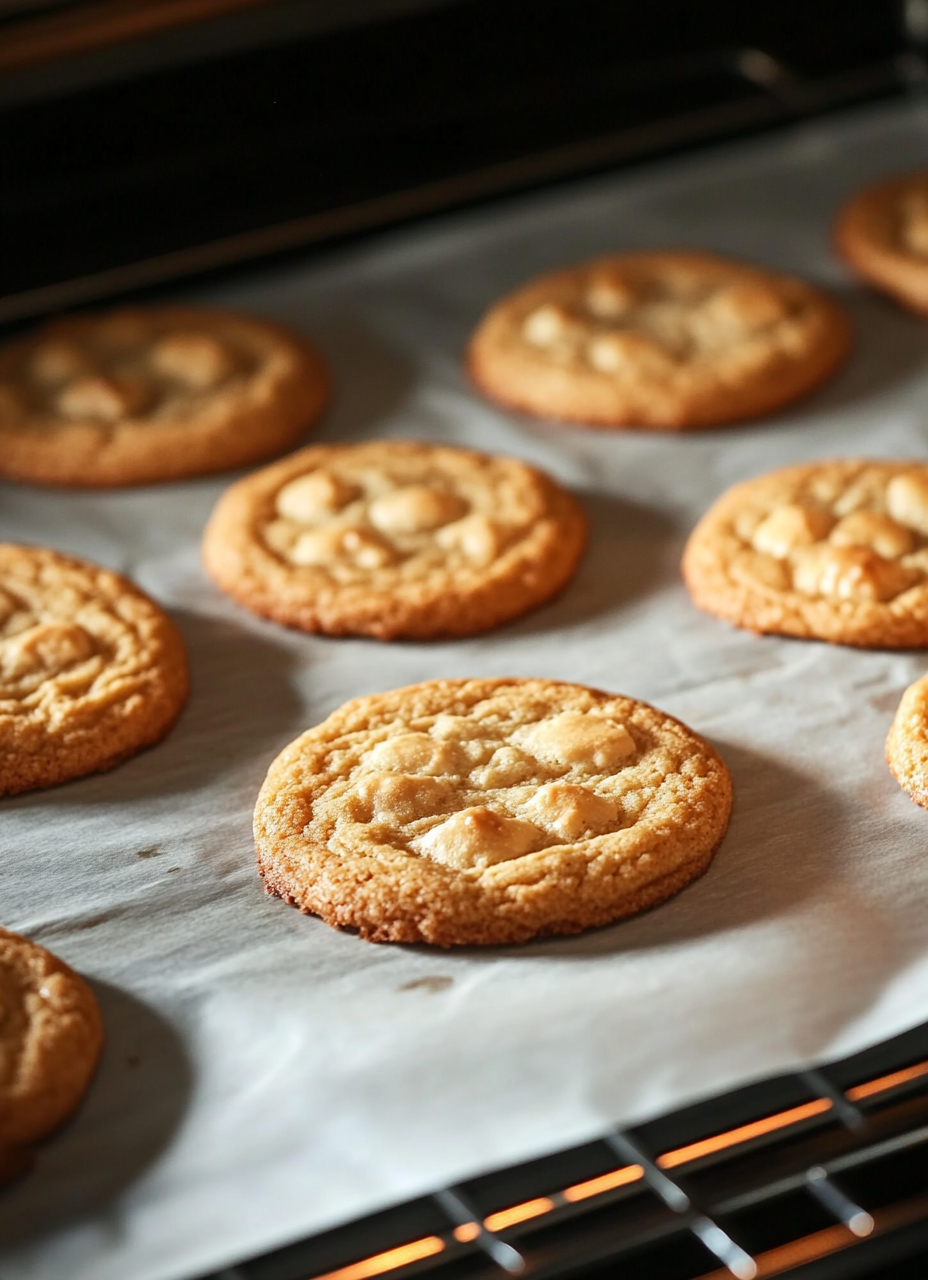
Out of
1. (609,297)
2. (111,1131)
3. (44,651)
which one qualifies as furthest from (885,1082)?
(609,297)

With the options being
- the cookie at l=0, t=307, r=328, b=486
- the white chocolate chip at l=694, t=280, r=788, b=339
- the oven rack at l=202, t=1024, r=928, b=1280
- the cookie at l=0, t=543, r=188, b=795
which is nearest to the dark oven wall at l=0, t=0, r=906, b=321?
the cookie at l=0, t=307, r=328, b=486

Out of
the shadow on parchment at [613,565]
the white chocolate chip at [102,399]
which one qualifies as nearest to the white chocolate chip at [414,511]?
the shadow on parchment at [613,565]

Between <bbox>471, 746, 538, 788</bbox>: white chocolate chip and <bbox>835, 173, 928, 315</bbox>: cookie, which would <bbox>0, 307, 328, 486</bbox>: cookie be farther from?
<bbox>835, 173, 928, 315</bbox>: cookie

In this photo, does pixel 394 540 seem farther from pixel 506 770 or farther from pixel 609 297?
pixel 609 297

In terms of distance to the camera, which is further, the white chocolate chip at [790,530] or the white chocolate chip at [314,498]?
the white chocolate chip at [314,498]

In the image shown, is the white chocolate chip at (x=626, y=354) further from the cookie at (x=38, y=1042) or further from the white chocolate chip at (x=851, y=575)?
the cookie at (x=38, y=1042)
